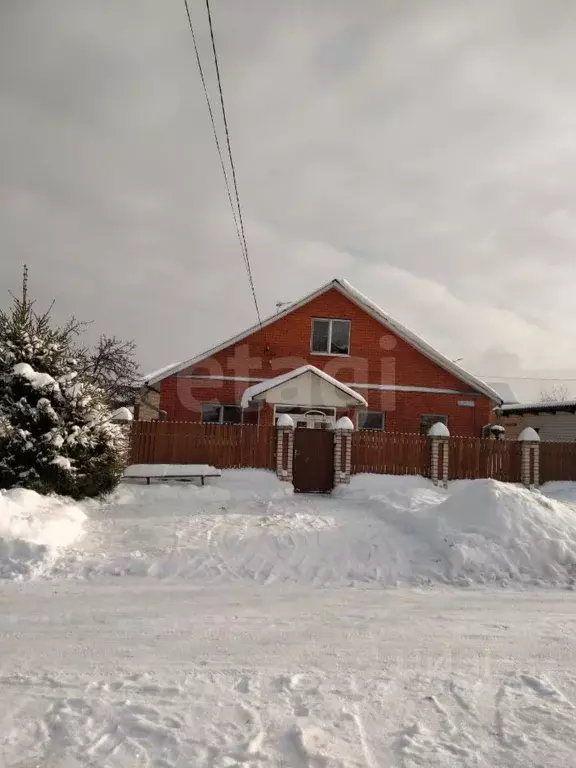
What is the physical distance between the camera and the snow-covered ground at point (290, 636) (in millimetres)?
3451

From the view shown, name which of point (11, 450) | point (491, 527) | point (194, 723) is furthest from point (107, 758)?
point (11, 450)

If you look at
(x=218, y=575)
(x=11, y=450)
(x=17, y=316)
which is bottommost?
(x=218, y=575)

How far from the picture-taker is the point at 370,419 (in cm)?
2150

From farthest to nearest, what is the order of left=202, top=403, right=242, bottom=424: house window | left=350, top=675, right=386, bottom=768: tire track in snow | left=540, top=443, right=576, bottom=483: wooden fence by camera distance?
1. left=202, top=403, right=242, bottom=424: house window
2. left=540, top=443, right=576, bottom=483: wooden fence
3. left=350, top=675, right=386, bottom=768: tire track in snow

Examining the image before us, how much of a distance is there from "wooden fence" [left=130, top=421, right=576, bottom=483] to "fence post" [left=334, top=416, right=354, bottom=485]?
1.22 ft

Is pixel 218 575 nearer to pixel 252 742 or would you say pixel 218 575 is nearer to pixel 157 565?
pixel 157 565

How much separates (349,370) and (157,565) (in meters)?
14.4

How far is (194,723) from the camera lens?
3604 millimetres

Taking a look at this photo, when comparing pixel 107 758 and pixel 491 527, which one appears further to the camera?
pixel 491 527

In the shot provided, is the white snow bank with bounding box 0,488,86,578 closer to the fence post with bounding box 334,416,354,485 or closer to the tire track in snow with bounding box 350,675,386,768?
the tire track in snow with bounding box 350,675,386,768

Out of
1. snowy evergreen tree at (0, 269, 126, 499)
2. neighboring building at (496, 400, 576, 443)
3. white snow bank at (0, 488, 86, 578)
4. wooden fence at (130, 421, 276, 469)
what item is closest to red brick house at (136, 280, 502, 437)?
neighboring building at (496, 400, 576, 443)

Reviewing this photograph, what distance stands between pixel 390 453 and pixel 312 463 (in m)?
2.39

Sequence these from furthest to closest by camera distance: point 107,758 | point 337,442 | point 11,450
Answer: point 337,442 → point 11,450 → point 107,758

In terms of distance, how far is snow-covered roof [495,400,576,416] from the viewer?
2506 centimetres
